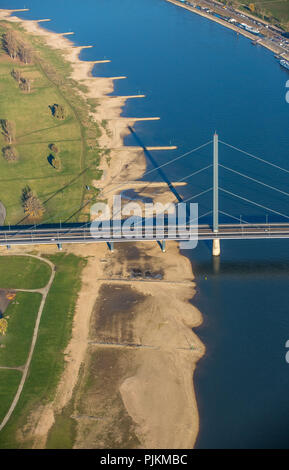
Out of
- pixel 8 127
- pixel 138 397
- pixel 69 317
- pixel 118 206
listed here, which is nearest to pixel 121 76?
pixel 8 127

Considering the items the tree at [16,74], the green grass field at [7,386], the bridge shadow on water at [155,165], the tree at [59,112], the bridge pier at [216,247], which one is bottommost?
the green grass field at [7,386]

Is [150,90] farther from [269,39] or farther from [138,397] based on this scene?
[138,397]

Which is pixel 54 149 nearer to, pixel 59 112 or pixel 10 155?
pixel 10 155

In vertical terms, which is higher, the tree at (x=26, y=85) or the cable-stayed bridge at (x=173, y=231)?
the tree at (x=26, y=85)

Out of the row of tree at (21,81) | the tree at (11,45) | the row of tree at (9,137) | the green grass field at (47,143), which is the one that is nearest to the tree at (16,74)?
the row of tree at (21,81)

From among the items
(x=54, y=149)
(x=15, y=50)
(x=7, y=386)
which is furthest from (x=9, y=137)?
(x=7, y=386)

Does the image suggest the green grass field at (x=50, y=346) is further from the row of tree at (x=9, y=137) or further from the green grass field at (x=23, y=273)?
the row of tree at (x=9, y=137)
